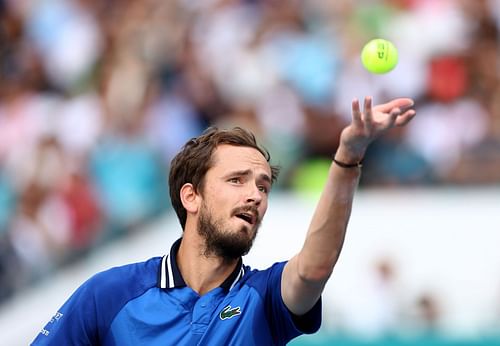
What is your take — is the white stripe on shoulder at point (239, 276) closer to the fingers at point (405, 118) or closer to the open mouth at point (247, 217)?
the open mouth at point (247, 217)

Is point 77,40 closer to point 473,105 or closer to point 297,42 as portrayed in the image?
point 297,42

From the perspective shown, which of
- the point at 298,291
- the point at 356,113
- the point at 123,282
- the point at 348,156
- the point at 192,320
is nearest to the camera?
the point at 356,113

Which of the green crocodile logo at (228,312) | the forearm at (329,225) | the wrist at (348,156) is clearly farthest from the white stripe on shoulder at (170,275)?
the wrist at (348,156)

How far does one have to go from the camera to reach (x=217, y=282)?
454 cm

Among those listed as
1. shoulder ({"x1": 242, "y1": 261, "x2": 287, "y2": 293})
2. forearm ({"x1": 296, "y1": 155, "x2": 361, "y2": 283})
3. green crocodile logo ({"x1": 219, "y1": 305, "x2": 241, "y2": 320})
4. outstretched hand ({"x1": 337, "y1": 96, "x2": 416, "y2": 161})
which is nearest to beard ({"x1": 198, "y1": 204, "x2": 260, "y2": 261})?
shoulder ({"x1": 242, "y1": 261, "x2": 287, "y2": 293})

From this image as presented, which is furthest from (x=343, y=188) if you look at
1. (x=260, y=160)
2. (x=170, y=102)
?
(x=170, y=102)

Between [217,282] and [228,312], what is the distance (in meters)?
0.20

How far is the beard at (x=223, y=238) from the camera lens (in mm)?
4402

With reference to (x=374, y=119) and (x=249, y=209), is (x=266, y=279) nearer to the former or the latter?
(x=249, y=209)

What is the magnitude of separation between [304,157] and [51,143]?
2.81m

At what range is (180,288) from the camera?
4496 mm

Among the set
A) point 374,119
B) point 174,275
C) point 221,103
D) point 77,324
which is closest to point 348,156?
point 374,119

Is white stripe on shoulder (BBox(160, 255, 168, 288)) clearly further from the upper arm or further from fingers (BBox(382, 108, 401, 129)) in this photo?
fingers (BBox(382, 108, 401, 129))

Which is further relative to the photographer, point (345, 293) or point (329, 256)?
point (345, 293)
